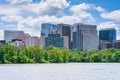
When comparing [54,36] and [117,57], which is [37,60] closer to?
[117,57]

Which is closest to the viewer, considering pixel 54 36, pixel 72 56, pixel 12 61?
pixel 12 61

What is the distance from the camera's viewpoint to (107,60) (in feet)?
Result: 358

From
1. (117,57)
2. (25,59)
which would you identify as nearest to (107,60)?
(117,57)

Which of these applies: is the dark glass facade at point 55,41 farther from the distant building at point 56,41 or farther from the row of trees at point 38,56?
the row of trees at point 38,56
